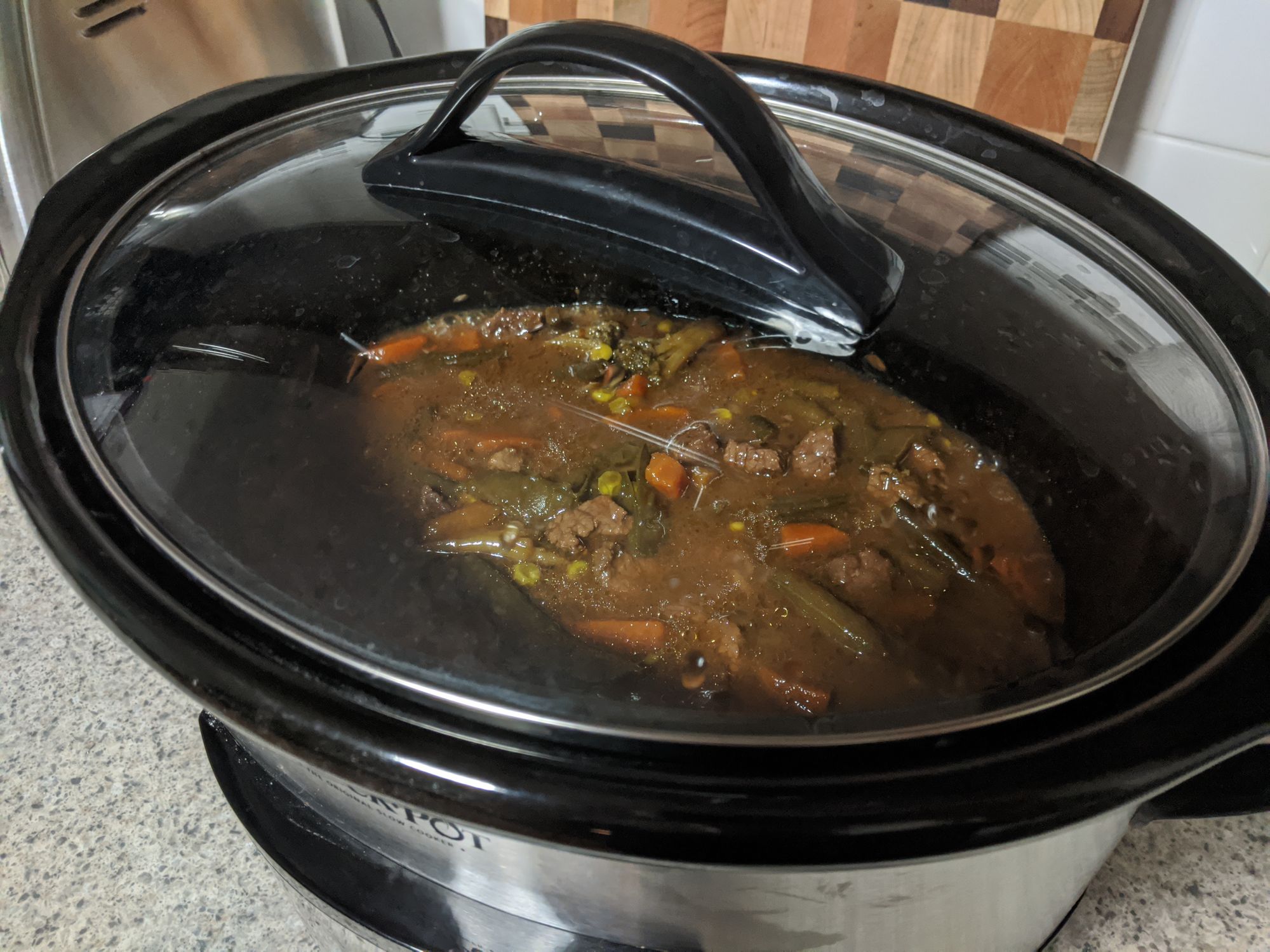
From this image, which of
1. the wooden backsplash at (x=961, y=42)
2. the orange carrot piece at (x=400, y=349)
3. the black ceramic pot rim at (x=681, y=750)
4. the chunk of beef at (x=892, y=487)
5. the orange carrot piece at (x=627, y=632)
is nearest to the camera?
the black ceramic pot rim at (x=681, y=750)

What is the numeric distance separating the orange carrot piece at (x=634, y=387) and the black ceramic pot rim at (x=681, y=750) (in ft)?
1.07

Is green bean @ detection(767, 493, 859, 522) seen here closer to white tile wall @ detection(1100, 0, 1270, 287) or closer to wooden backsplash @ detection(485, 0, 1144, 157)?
wooden backsplash @ detection(485, 0, 1144, 157)

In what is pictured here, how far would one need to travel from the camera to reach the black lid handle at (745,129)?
68cm

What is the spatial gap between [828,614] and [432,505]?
284 millimetres

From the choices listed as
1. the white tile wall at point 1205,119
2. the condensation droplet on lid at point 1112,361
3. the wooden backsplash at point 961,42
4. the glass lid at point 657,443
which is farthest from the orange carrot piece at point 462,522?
the white tile wall at point 1205,119

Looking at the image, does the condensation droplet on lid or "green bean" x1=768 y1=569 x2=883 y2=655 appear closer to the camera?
"green bean" x1=768 y1=569 x2=883 y2=655

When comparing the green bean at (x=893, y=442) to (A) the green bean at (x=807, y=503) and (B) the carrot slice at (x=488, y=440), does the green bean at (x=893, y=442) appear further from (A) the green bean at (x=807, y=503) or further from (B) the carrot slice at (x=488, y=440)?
(B) the carrot slice at (x=488, y=440)

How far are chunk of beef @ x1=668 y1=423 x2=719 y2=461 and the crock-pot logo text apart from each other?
30 cm

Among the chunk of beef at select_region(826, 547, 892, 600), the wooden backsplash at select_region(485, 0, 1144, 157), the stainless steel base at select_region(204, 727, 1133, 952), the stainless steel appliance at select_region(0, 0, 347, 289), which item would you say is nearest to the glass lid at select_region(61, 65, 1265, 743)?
the chunk of beef at select_region(826, 547, 892, 600)

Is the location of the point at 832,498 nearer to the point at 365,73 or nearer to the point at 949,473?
the point at 949,473

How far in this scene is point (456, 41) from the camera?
6.37ft

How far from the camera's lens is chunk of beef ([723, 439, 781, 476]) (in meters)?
0.70

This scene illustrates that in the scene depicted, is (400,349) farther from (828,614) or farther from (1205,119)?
(1205,119)

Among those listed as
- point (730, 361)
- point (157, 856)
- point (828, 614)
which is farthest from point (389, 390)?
point (157, 856)
